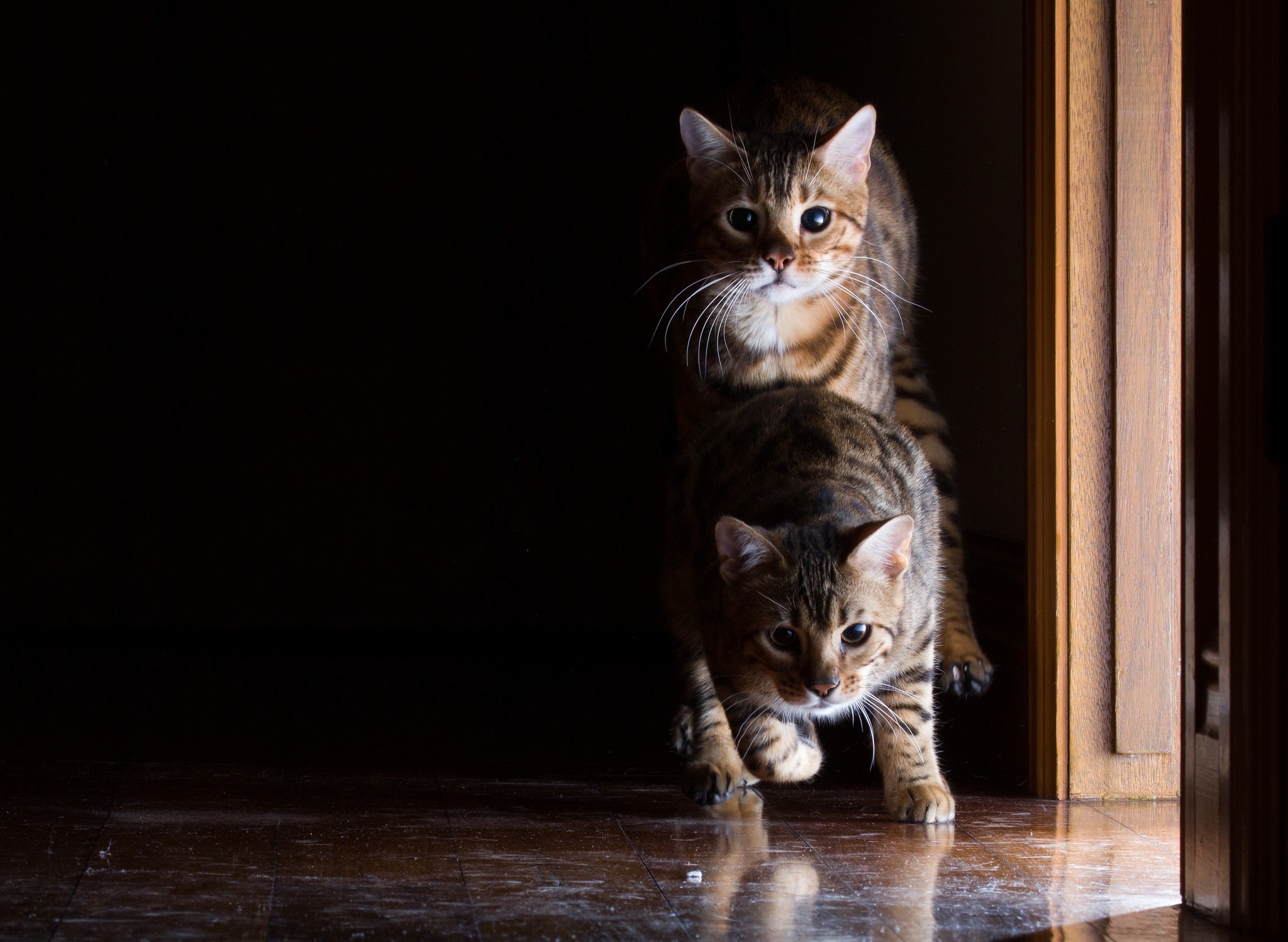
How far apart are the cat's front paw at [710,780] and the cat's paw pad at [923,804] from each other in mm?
245

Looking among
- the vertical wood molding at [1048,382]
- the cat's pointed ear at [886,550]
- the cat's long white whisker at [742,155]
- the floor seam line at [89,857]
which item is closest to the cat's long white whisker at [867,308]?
the cat's long white whisker at [742,155]

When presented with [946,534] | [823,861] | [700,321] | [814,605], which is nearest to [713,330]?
[700,321]

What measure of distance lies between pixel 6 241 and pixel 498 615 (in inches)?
64.3

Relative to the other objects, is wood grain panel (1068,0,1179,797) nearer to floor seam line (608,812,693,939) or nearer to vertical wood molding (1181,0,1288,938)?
vertical wood molding (1181,0,1288,938)

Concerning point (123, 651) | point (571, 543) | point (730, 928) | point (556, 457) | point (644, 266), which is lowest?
point (730, 928)

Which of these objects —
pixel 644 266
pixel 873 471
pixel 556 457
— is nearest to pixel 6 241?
pixel 556 457

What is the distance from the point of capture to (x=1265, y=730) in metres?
1.35

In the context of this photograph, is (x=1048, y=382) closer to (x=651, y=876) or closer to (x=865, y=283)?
(x=865, y=283)

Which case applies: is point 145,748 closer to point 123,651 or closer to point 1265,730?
point 123,651

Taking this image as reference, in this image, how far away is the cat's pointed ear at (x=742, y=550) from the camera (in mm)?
1844

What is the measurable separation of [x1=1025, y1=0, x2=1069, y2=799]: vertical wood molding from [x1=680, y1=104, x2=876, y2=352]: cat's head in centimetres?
33

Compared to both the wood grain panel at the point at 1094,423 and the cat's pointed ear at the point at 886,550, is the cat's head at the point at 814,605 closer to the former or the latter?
the cat's pointed ear at the point at 886,550

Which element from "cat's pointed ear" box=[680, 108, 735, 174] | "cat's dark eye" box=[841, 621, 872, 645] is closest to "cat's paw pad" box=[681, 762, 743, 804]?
"cat's dark eye" box=[841, 621, 872, 645]

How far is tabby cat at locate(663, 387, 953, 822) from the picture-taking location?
6.13ft
